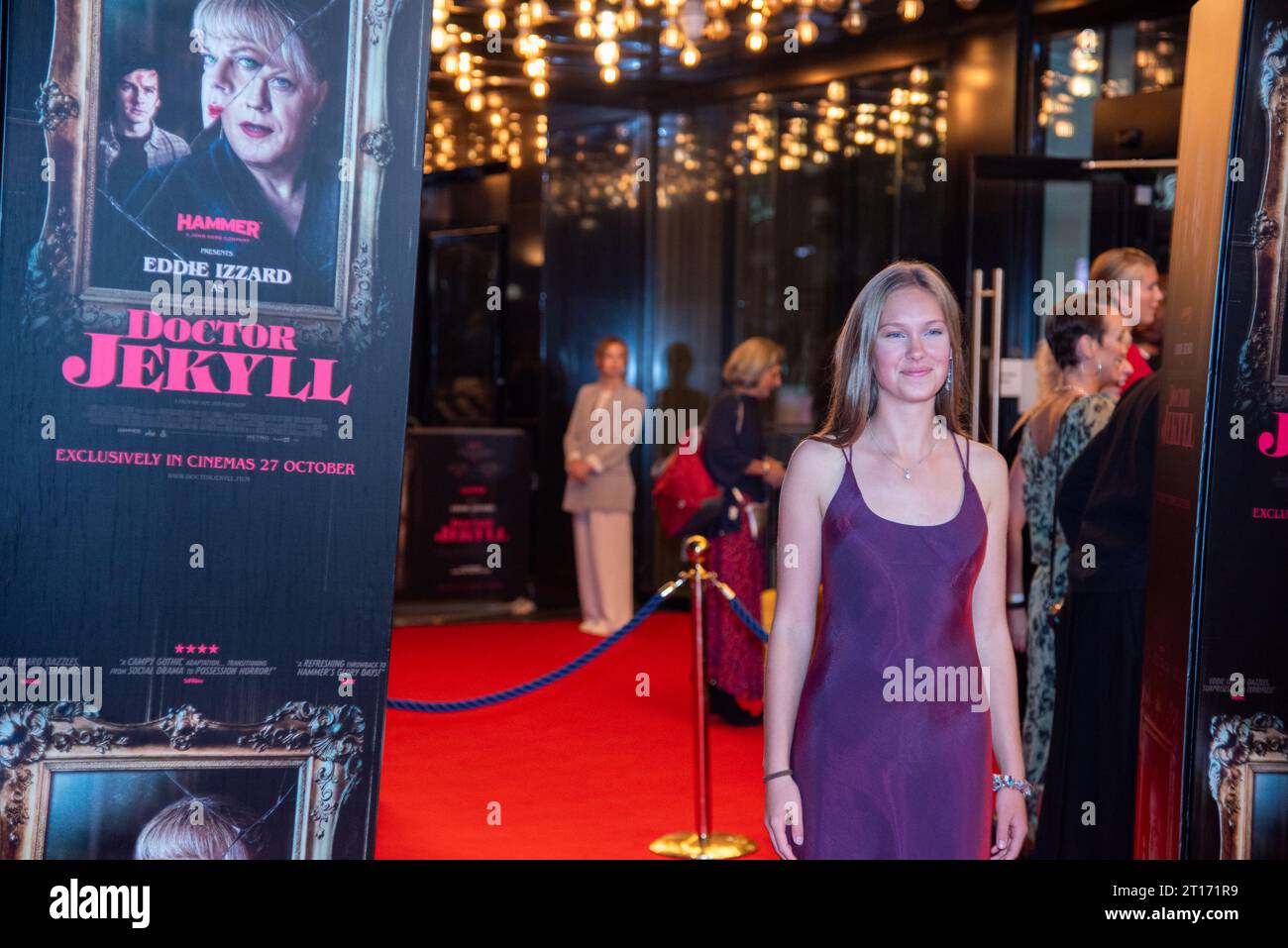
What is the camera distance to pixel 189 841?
3.05 m

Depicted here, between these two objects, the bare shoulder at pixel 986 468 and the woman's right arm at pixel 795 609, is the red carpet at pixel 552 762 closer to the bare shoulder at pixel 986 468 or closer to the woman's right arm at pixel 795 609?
the woman's right arm at pixel 795 609

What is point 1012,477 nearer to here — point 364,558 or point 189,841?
point 364,558

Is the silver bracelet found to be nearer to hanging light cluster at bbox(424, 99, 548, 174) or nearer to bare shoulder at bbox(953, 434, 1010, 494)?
bare shoulder at bbox(953, 434, 1010, 494)

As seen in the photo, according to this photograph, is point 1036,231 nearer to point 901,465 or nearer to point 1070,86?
point 1070,86

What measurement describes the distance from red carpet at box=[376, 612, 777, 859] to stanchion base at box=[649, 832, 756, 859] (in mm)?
51

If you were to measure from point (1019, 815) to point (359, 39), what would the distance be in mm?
2099

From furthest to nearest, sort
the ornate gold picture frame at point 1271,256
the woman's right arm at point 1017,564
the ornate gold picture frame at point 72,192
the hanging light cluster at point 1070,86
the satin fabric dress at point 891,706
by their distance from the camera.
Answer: the hanging light cluster at point 1070,86
the woman's right arm at point 1017,564
the ornate gold picture frame at point 1271,256
the ornate gold picture frame at point 72,192
the satin fabric dress at point 891,706

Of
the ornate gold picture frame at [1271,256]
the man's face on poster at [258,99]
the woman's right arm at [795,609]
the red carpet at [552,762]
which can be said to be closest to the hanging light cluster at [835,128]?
the red carpet at [552,762]

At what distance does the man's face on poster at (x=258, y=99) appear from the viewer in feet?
10.0

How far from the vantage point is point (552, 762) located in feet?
19.7

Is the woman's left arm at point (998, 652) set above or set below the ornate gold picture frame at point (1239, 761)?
above

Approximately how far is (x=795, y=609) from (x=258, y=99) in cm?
158

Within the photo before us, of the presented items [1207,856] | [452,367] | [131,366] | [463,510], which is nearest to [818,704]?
[1207,856]

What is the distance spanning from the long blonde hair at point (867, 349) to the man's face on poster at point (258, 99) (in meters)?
1.27
